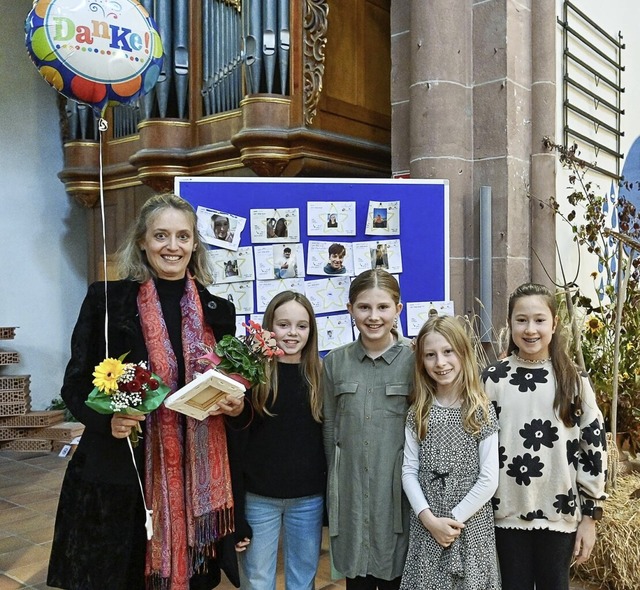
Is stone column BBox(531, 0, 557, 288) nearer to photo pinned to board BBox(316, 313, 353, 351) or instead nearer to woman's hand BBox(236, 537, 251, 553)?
photo pinned to board BBox(316, 313, 353, 351)

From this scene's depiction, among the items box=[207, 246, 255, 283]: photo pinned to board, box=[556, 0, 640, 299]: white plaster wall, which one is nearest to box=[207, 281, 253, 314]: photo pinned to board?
box=[207, 246, 255, 283]: photo pinned to board

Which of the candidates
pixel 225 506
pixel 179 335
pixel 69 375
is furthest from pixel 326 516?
pixel 69 375

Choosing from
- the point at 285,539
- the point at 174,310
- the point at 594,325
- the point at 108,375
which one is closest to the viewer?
the point at 108,375

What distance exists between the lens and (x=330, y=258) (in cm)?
304

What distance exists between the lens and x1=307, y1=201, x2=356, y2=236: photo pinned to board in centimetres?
303

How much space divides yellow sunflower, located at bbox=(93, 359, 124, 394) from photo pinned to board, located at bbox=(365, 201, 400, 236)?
168 centimetres

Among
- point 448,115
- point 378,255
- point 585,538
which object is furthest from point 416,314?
point 585,538

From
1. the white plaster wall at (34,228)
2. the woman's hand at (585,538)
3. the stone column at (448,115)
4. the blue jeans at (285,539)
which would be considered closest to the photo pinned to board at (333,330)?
the stone column at (448,115)

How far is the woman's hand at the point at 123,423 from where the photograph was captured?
5.49 feet

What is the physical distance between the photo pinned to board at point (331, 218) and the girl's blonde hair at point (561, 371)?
1.17m

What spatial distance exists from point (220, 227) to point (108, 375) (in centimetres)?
146

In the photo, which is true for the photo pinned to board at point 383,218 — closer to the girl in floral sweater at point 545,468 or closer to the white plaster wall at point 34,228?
the girl in floral sweater at point 545,468

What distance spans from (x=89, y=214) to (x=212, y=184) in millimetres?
3307

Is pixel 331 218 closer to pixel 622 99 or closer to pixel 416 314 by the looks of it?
pixel 416 314
